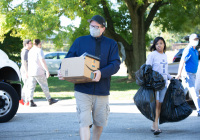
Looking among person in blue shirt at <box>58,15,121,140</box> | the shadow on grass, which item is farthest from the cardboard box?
the shadow on grass

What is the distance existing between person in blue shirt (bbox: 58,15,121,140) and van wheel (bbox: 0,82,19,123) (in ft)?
11.7

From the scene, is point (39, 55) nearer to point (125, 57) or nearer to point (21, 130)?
point (21, 130)

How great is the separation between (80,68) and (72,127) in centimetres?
307

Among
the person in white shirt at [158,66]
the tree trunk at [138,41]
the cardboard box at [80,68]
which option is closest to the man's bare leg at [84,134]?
the cardboard box at [80,68]

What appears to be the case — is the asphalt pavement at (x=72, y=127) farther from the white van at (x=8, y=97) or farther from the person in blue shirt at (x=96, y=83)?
the person in blue shirt at (x=96, y=83)

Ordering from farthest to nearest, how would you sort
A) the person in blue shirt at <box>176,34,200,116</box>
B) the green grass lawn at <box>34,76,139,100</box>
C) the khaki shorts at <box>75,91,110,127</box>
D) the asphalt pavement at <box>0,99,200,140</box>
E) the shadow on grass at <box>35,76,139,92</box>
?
the shadow on grass at <box>35,76,139,92</box>, the green grass lawn at <box>34,76,139,100</box>, the person in blue shirt at <box>176,34,200,116</box>, the asphalt pavement at <box>0,99,200,140</box>, the khaki shorts at <box>75,91,110,127</box>

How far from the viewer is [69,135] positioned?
6895 millimetres

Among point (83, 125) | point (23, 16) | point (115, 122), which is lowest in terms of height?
point (115, 122)

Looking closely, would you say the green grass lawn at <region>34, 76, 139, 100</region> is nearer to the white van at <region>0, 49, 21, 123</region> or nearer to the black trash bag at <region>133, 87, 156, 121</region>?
the white van at <region>0, 49, 21, 123</region>

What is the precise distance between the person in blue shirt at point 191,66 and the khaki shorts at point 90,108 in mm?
4069

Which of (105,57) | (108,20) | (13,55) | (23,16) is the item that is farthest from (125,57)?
(105,57)

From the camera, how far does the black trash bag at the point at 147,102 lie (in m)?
6.66

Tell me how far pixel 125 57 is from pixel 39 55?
35.0 feet

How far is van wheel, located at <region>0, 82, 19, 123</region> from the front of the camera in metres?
8.27
